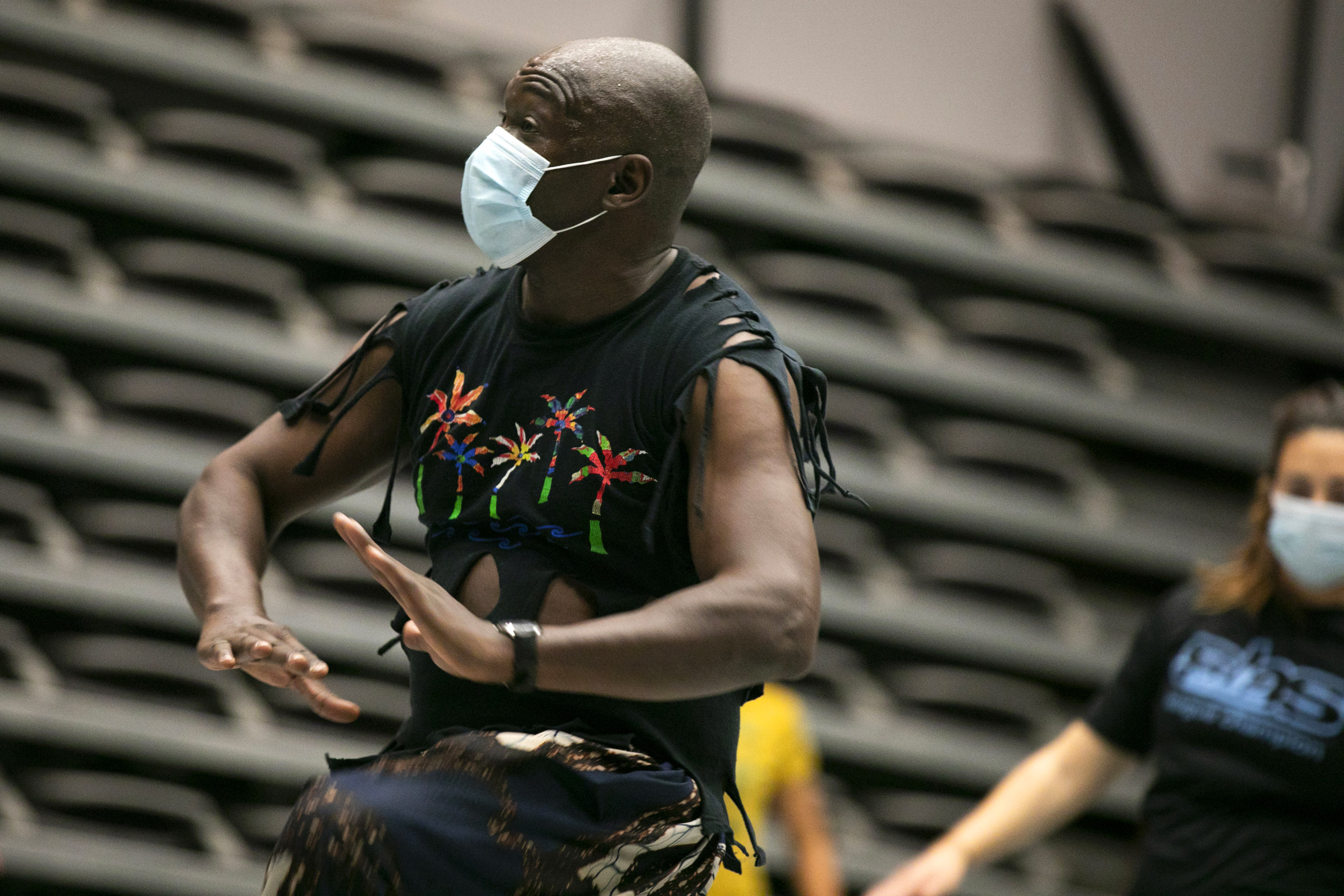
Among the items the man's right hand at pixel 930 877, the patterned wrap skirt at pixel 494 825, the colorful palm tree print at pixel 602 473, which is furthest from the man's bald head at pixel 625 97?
the man's right hand at pixel 930 877

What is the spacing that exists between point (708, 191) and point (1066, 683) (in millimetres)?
1675

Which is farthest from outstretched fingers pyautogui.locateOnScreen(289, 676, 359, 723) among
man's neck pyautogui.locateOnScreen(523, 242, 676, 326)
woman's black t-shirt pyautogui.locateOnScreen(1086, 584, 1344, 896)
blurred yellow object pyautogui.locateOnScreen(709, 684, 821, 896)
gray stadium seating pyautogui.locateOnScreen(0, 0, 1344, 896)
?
gray stadium seating pyautogui.locateOnScreen(0, 0, 1344, 896)

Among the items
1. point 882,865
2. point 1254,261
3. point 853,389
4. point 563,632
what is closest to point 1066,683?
point 882,865

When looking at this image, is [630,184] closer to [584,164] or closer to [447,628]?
[584,164]

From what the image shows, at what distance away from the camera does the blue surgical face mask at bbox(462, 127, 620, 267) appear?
116cm

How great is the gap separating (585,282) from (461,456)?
0.19 meters

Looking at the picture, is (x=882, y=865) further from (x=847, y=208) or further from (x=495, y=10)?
(x=495, y=10)

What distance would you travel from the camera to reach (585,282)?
46.6 inches

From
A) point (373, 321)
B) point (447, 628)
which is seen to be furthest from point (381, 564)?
point (373, 321)

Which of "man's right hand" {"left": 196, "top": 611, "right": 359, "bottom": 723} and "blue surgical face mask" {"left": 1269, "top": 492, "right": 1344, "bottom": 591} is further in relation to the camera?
"blue surgical face mask" {"left": 1269, "top": 492, "right": 1344, "bottom": 591}

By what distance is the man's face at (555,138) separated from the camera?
113 centimetres

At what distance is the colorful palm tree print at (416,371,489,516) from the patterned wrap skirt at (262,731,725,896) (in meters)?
0.24

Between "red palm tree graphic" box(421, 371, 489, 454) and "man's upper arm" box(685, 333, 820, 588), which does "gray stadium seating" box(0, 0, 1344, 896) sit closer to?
"red palm tree graphic" box(421, 371, 489, 454)

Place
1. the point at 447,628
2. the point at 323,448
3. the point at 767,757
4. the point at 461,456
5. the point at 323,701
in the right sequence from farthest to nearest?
the point at 767,757 → the point at 323,448 → the point at 461,456 → the point at 323,701 → the point at 447,628
